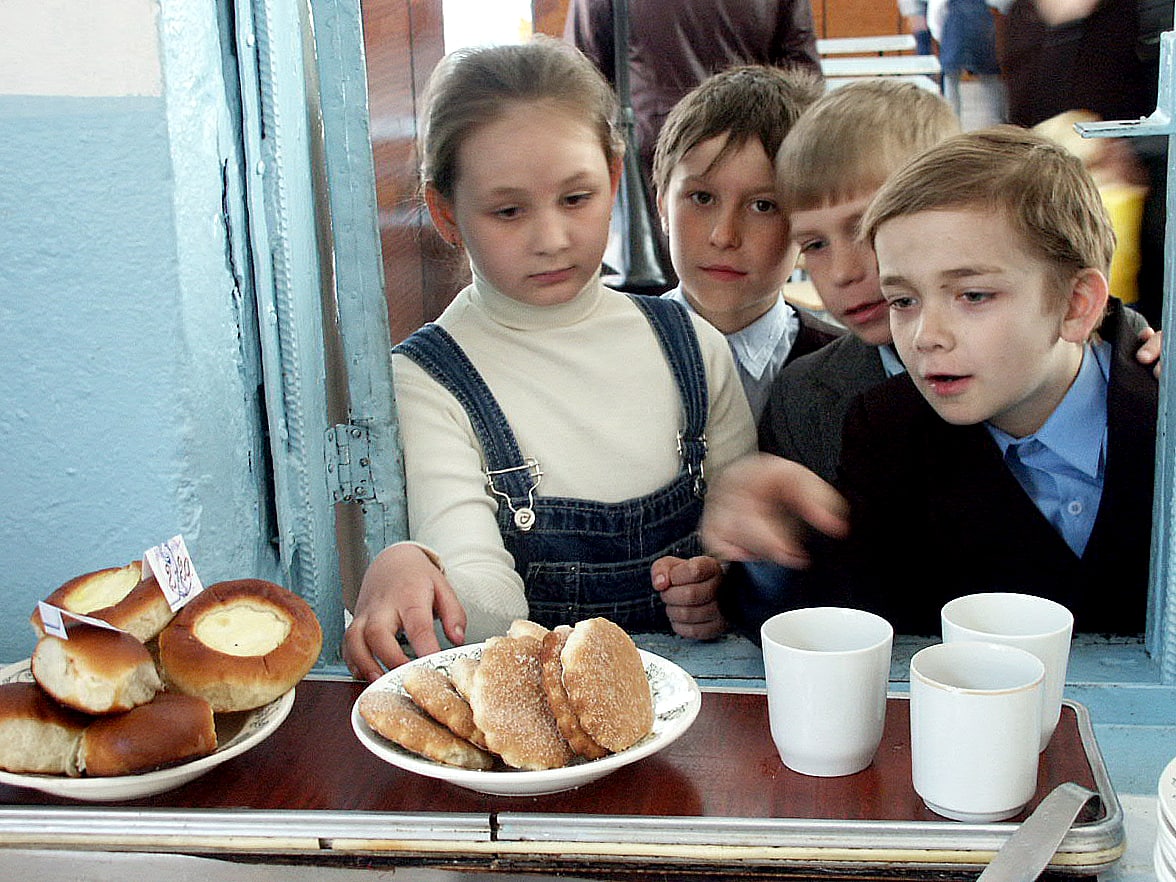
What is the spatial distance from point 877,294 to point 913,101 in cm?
18

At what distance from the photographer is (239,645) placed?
948 mm

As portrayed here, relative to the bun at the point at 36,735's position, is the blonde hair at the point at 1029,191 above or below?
above

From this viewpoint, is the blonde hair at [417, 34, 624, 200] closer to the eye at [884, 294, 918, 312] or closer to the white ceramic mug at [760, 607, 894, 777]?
the eye at [884, 294, 918, 312]

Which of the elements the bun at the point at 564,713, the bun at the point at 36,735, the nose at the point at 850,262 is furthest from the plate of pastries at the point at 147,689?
the nose at the point at 850,262

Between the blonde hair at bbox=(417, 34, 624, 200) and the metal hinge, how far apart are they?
283 mm

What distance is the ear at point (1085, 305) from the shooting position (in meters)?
1.02

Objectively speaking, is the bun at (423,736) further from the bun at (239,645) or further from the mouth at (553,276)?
the mouth at (553,276)

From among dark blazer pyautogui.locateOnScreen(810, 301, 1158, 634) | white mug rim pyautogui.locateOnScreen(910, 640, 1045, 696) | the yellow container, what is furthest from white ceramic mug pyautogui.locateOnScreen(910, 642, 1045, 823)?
the yellow container

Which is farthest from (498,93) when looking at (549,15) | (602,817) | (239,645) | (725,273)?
(602,817)

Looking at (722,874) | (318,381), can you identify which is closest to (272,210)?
(318,381)

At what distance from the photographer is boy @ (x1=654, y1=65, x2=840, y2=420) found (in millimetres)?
1092

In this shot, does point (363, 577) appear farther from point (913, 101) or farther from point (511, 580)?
point (913, 101)

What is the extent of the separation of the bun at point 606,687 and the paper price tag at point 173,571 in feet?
1.13

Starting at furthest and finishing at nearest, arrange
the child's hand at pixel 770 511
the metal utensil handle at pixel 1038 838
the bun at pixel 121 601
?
the child's hand at pixel 770 511 → the bun at pixel 121 601 → the metal utensil handle at pixel 1038 838
